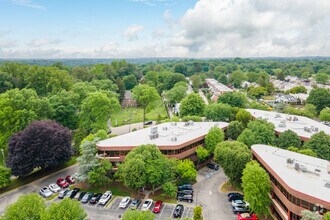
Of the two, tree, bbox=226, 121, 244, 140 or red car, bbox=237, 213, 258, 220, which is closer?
red car, bbox=237, 213, 258, 220

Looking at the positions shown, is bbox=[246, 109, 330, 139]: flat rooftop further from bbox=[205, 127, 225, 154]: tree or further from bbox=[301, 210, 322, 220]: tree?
bbox=[301, 210, 322, 220]: tree

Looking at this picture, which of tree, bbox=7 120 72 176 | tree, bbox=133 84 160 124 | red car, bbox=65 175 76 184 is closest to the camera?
tree, bbox=7 120 72 176

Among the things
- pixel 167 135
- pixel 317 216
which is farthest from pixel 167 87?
pixel 317 216

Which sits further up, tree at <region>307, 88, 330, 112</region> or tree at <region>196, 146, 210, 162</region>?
tree at <region>307, 88, 330, 112</region>

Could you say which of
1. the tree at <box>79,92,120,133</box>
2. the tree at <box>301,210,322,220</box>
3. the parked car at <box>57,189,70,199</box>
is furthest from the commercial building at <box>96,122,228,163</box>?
the tree at <box>301,210,322,220</box>

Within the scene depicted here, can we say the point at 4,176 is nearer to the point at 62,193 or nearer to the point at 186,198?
the point at 62,193

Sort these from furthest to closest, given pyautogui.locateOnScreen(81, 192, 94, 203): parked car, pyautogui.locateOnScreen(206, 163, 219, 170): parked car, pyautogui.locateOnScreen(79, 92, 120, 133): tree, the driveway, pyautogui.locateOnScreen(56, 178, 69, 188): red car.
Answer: pyautogui.locateOnScreen(79, 92, 120, 133): tree < pyautogui.locateOnScreen(206, 163, 219, 170): parked car < pyautogui.locateOnScreen(56, 178, 69, 188): red car < pyautogui.locateOnScreen(81, 192, 94, 203): parked car < the driveway
